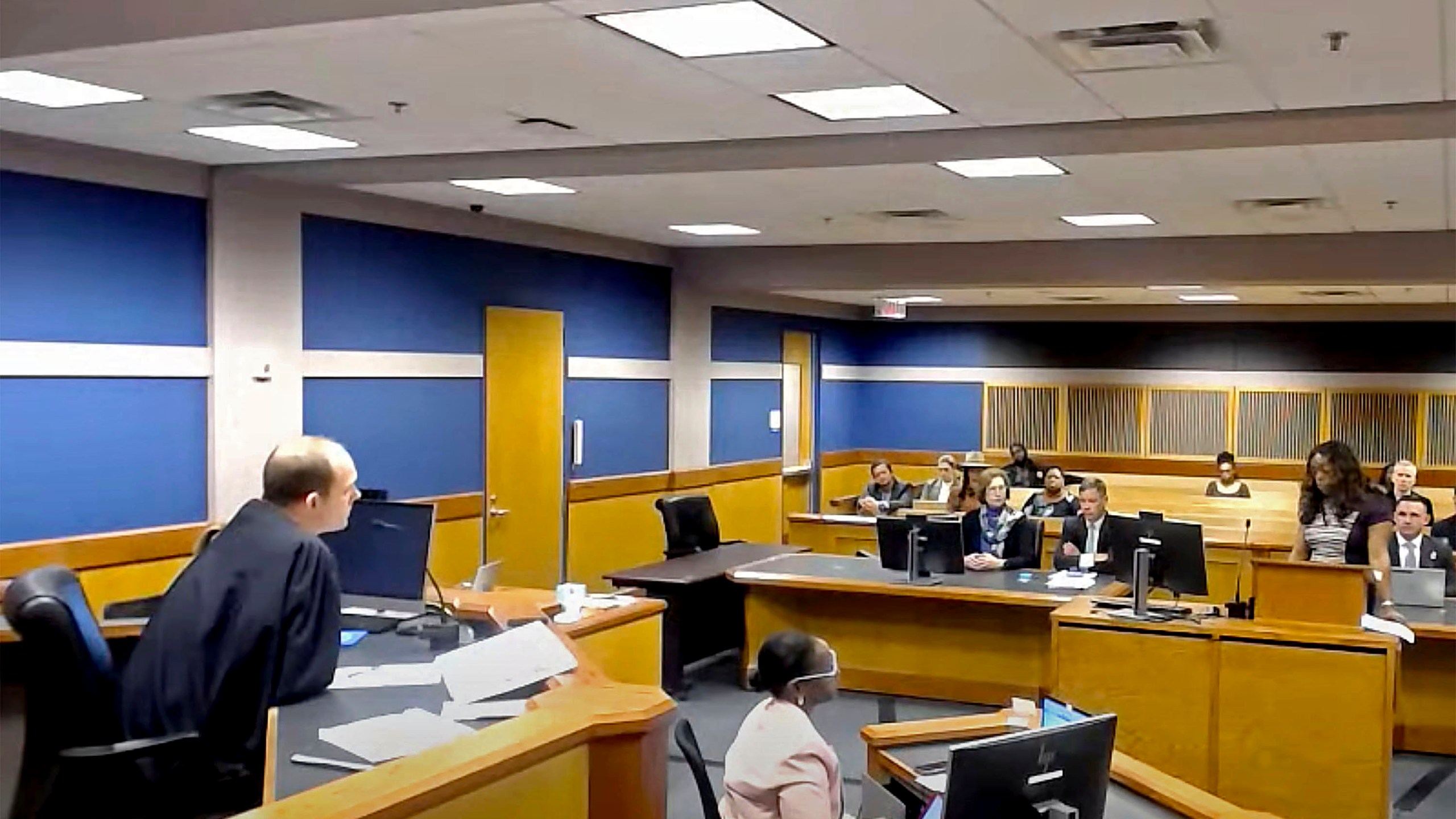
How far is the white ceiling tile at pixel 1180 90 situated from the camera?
4.67m

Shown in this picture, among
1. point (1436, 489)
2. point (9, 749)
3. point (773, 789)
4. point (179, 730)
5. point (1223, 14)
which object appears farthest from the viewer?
point (1436, 489)

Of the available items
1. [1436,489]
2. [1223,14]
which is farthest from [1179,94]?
[1436,489]

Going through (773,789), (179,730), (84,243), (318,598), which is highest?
(84,243)

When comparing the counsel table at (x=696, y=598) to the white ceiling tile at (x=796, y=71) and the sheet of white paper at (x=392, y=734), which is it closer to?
the white ceiling tile at (x=796, y=71)

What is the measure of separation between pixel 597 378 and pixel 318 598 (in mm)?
7440

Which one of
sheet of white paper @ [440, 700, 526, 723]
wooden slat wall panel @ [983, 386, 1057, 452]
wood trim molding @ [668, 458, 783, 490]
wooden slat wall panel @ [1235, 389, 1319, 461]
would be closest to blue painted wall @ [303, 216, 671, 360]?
wood trim molding @ [668, 458, 783, 490]

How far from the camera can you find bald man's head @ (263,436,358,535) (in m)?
3.56

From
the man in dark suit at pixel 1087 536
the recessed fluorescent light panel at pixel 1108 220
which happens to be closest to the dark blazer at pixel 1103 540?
the man in dark suit at pixel 1087 536

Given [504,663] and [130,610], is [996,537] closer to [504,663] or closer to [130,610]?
[130,610]

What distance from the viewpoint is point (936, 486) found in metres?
13.0

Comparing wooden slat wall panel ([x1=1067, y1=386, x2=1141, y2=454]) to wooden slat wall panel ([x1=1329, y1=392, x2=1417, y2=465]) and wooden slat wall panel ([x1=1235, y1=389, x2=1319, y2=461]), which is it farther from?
wooden slat wall panel ([x1=1329, y1=392, x2=1417, y2=465])

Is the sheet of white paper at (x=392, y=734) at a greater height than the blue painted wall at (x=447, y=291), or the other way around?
the blue painted wall at (x=447, y=291)

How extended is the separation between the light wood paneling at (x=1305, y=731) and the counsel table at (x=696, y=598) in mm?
2971

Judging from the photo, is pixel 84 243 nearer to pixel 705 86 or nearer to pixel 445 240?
pixel 445 240
